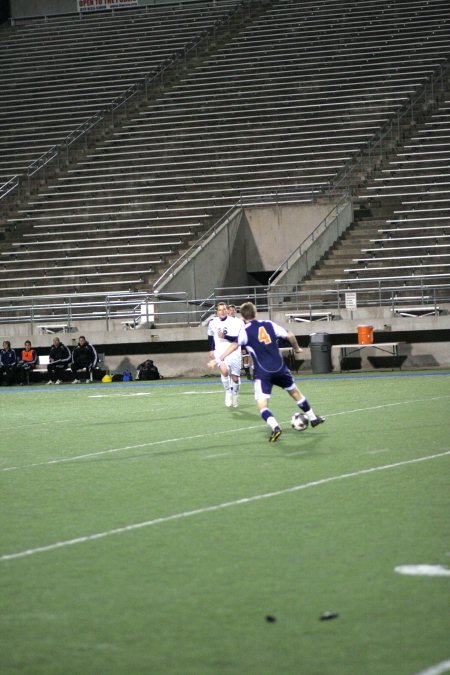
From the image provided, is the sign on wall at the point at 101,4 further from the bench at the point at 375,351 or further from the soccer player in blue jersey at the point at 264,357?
the soccer player in blue jersey at the point at 264,357

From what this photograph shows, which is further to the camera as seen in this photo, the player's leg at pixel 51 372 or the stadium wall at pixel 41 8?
the stadium wall at pixel 41 8

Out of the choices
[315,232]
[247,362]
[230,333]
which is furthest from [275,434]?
[315,232]

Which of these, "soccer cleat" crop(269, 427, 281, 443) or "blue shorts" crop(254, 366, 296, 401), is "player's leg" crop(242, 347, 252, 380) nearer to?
"blue shorts" crop(254, 366, 296, 401)

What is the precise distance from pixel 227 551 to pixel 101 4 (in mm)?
51821

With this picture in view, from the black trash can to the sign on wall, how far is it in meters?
30.7

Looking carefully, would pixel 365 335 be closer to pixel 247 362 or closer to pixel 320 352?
pixel 320 352

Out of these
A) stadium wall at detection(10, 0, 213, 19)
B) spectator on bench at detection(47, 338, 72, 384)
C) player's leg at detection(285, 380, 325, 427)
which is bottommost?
player's leg at detection(285, 380, 325, 427)

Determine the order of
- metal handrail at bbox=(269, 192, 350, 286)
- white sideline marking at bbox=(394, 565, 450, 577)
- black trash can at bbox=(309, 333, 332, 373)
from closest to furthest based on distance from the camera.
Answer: white sideline marking at bbox=(394, 565, 450, 577), black trash can at bbox=(309, 333, 332, 373), metal handrail at bbox=(269, 192, 350, 286)

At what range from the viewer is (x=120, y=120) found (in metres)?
45.3

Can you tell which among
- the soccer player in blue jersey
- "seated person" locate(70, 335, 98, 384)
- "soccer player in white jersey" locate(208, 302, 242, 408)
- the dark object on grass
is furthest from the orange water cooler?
the dark object on grass

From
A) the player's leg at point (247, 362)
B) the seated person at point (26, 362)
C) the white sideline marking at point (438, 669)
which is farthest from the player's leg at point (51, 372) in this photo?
the white sideline marking at point (438, 669)

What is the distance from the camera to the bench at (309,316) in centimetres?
3091

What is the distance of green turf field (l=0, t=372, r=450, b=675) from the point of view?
5.28 m

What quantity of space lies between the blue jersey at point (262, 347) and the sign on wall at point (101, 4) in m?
44.6
